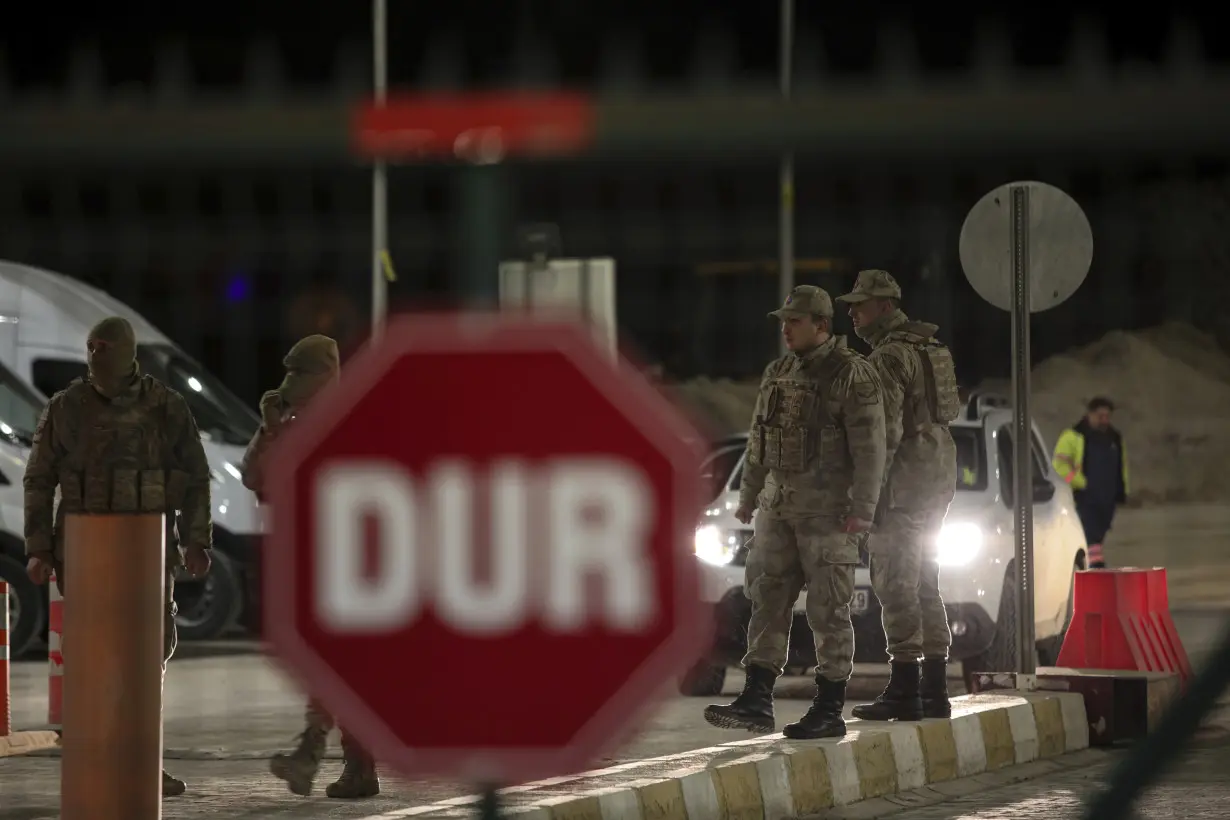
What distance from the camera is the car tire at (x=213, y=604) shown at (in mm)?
16750

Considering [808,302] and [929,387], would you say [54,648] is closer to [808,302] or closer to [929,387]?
[808,302]

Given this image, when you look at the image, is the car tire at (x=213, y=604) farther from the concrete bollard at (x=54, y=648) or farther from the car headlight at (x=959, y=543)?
the car headlight at (x=959, y=543)

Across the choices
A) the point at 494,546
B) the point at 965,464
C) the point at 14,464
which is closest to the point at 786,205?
the point at 494,546

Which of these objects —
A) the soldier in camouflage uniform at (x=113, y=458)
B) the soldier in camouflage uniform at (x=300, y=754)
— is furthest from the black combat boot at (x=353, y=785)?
the soldier in camouflage uniform at (x=113, y=458)

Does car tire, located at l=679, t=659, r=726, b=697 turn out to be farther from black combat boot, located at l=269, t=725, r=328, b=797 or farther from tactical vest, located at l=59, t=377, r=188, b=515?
tactical vest, located at l=59, t=377, r=188, b=515

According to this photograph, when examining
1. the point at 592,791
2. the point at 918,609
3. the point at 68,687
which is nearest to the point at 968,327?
the point at 918,609

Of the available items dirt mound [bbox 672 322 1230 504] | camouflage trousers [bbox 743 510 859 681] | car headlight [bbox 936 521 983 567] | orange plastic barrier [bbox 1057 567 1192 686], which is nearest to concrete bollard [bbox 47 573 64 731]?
camouflage trousers [bbox 743 510 859 681]

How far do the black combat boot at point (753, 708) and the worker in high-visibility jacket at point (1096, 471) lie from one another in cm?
1070

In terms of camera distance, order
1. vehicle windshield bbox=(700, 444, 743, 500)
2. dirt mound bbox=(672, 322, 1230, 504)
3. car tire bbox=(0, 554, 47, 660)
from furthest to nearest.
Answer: dirt mound bbox=(672, 322, 1230, 504), car tire bbox=(0, 554, 47, 660), vehicle windshield bbox=(700, 444, 743, 500)

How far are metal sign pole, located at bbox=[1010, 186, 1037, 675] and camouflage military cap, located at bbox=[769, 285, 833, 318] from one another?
1294mm

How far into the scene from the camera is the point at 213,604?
16.8 meters

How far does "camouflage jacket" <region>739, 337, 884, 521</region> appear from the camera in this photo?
8977mm

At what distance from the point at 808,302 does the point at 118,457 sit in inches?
98.7

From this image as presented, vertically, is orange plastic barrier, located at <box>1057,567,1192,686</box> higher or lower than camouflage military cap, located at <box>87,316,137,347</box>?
lower
